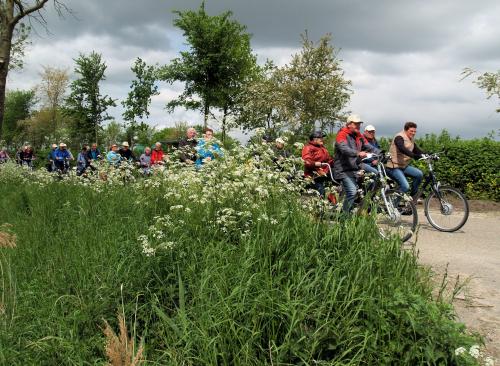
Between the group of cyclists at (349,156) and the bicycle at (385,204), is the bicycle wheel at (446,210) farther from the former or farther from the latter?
the bicycle at (385,204)

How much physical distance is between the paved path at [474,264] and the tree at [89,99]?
3403 centimetres

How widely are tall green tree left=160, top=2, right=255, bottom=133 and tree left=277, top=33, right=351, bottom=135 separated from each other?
426 cm

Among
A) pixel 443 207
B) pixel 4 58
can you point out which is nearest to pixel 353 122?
pixel 443 207

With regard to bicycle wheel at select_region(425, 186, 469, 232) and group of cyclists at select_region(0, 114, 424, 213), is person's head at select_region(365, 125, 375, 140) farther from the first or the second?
bicycle wheel at select_region(425, 186, 469, 232)

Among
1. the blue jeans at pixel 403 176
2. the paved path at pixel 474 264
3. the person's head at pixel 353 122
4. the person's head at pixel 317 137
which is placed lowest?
the paved path at pixel 474 264

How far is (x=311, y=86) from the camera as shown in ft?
88.9

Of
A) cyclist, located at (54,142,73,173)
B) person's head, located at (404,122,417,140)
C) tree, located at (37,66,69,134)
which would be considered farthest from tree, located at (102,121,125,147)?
person's head, located at (404,122,417,140)

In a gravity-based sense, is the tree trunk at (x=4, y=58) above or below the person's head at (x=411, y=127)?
above

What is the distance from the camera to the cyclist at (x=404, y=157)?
8602mm

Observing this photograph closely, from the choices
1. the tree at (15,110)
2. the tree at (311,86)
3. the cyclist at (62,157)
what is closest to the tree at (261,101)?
the tree at (311,86)

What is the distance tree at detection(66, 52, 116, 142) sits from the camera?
3800 centimetres

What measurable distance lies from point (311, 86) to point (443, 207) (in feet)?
63.8

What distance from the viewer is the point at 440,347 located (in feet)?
8.98

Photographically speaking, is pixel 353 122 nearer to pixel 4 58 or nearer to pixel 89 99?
pixel 4 58
